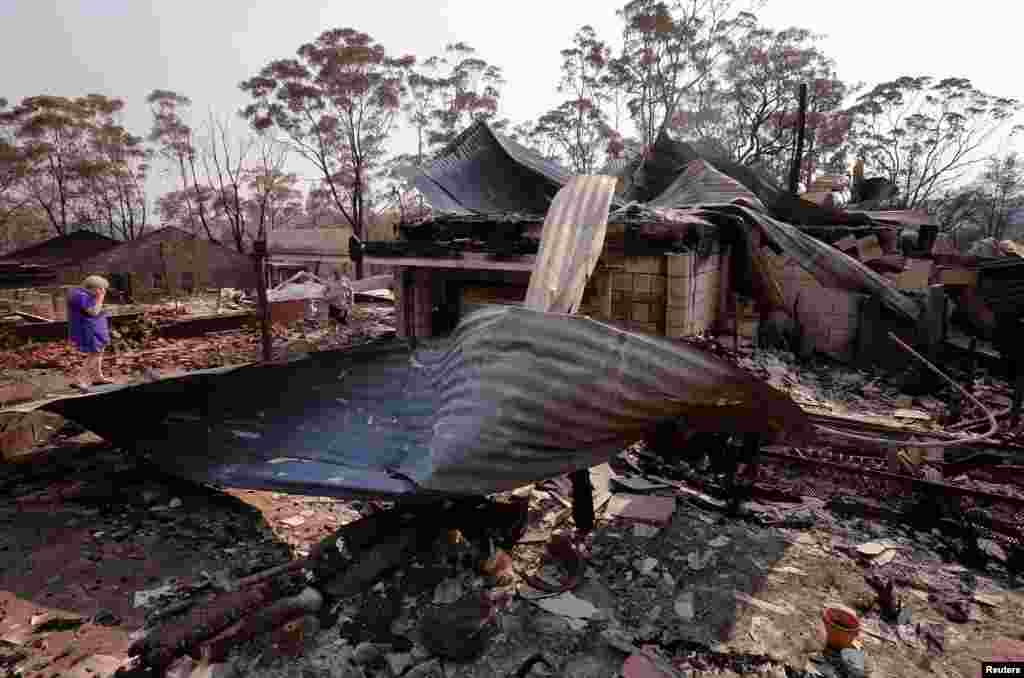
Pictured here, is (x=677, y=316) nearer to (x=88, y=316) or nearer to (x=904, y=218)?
(x=88, y=316)

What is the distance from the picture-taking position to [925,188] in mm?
27656

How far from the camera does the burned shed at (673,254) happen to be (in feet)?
19.9

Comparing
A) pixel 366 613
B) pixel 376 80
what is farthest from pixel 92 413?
pixel 376 80

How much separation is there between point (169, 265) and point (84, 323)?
33.6 feet

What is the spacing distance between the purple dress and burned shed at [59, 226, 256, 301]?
8.23m

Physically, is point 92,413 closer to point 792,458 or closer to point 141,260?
point 792,458

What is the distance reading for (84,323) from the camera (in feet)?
21.7

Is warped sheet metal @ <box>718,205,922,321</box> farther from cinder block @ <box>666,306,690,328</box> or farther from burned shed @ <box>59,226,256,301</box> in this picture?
burned shed @ <box>59,226,256,301</box>

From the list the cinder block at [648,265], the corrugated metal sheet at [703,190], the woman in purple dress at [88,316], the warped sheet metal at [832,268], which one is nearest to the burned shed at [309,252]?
the woman in purple dress at [88,316]

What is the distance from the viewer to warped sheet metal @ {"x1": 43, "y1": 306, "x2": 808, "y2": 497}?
192 cm

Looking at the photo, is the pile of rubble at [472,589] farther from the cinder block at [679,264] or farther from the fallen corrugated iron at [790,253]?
the cinder block at [679,264]

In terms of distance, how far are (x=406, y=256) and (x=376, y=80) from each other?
733 inches

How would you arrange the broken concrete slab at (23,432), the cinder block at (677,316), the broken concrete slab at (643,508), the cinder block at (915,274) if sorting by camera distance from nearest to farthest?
1. the broken concrete slab at (643,508)
2. the broken concrete slab at (23,432)
3. the cinder block at (677,316)
4. the cinder block at (915,274)

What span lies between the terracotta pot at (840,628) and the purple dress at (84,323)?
26.7 feet
